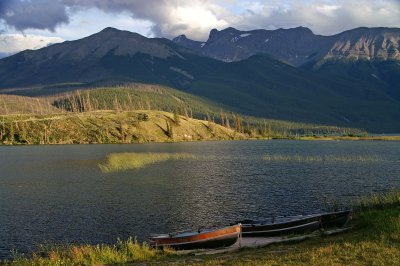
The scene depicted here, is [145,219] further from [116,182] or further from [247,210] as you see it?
[116,182]

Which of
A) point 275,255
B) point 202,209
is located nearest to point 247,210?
point 202,209

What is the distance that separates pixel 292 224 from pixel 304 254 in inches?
616

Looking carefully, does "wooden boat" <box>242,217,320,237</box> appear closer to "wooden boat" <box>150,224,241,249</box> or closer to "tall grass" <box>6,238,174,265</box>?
"wooden boat" <box>150,224,241,249</box>

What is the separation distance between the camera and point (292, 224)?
157ft

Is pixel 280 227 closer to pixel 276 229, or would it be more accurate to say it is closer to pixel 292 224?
pixel 276 229

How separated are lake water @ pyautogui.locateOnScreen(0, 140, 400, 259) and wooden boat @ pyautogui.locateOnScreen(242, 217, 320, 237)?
12613mm

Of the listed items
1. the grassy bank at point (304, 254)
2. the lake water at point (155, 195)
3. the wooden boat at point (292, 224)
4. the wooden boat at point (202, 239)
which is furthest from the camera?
the lake water at point (155, 195)

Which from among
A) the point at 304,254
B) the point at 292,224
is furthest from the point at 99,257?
the point at 292,224

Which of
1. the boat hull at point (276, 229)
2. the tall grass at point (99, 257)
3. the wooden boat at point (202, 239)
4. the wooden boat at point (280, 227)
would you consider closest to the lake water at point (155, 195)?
the tall grass at point (99, 257)

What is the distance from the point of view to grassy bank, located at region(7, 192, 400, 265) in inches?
1213

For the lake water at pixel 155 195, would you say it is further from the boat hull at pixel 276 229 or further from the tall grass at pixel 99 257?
the boat hull at pixel 276 229

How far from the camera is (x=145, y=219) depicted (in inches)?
2416

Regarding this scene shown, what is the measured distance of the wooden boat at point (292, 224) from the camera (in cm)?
4681

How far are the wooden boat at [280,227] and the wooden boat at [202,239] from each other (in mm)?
3196
